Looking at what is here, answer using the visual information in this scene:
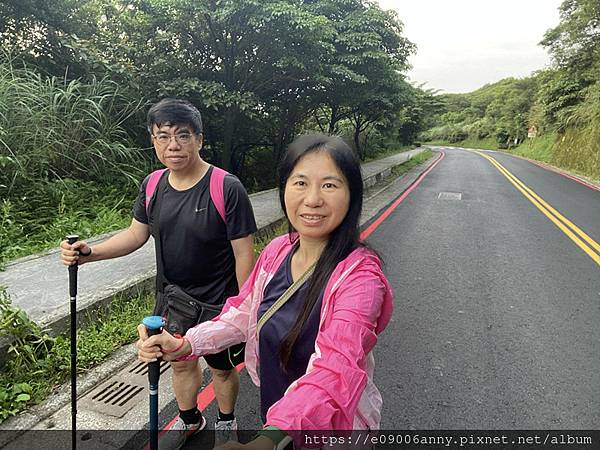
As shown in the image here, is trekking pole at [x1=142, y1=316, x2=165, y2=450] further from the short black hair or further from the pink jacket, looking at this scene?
the short black hair

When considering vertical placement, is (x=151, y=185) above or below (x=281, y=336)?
above

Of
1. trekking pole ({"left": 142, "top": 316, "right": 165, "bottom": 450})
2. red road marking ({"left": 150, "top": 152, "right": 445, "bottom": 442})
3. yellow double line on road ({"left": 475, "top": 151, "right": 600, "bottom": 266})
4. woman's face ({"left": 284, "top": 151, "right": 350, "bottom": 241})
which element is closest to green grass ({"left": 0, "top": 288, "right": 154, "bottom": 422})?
red road marking ({"left": 150, "top": 152, "right": 445, "bottom": 442})

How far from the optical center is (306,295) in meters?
1.33

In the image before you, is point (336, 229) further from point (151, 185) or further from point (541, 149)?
point (541, 149)

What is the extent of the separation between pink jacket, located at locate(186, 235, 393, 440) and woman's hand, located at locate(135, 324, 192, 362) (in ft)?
0.40

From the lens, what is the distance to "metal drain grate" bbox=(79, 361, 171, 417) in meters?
2.51

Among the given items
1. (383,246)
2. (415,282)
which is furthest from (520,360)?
(383,246)

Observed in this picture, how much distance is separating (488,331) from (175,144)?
10.4 ft

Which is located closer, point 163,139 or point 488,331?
point 163,139

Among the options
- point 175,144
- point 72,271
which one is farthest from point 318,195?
point 72,271

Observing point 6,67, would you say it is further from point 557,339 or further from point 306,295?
point 557,339

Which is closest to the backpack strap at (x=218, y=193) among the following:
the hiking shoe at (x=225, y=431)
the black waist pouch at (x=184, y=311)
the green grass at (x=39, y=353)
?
the black waist pouch at (x=184, y=311)

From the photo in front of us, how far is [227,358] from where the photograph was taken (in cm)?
218

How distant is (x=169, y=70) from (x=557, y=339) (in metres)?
8.09
